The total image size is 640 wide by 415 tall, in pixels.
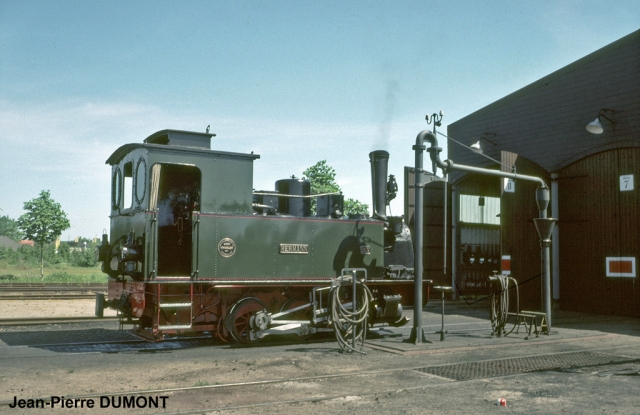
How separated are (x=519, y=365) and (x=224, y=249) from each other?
4973 mm

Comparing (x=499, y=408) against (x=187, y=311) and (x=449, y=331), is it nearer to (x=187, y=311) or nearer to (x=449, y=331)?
(x=187, y=311)

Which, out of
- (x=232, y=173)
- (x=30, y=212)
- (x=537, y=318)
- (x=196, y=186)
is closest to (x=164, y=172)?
(x=196, y=186)

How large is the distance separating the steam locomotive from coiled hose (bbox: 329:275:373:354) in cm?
4

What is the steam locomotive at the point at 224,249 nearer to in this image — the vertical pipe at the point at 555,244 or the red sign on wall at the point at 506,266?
the red sign on wall at the point at 506,266

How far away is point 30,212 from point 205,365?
1558 inches

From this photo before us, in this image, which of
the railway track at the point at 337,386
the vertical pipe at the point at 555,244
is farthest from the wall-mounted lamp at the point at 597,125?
the railway track at the point at 337,386

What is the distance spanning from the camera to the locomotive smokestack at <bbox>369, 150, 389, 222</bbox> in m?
11.5

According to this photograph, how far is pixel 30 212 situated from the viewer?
43031 millimetres

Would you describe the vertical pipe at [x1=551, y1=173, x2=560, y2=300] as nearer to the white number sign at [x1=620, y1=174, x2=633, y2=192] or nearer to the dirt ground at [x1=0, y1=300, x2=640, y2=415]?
the white number sign at [x1=620, y1=174, x2=633, y2=192]

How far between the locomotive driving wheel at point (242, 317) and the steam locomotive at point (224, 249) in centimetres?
2

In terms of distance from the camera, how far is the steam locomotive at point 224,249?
9.72m

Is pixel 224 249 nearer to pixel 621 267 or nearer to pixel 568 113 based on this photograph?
pixel 621 267

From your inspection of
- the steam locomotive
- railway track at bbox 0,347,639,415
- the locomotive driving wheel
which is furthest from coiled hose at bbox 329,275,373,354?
railway track at bbox 0,347,639,415

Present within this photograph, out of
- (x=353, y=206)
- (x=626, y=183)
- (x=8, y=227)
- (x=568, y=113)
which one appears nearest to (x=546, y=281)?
(x=626, y=183)
